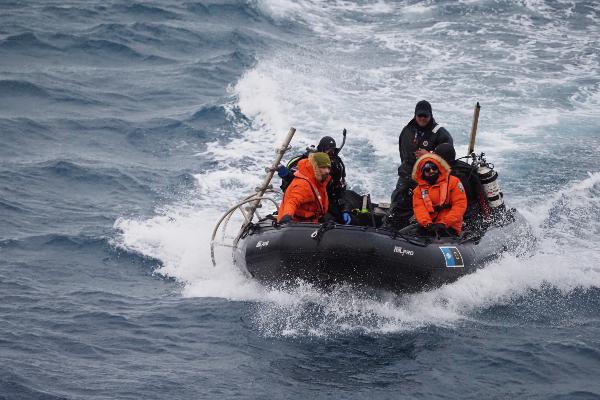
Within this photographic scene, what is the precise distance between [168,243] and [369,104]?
7198 mm

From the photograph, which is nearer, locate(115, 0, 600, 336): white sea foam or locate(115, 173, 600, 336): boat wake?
locate(115, 173, 600, 336): boat wake

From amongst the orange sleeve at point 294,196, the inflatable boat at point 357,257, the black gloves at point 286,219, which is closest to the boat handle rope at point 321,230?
the inflatable boat at point 357,257

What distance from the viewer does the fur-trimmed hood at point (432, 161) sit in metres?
11.4

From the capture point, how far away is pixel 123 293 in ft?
38.5

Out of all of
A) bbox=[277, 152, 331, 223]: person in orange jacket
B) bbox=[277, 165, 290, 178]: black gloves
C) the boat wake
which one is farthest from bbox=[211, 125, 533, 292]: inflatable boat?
bbox=[277, 165, 290, 178]: black gloves

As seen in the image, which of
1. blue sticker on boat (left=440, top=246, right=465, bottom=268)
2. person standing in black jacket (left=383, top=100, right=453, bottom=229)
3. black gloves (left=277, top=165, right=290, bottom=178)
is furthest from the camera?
person standing in black jacket (left=383, top=100, right=453, bottom=229)

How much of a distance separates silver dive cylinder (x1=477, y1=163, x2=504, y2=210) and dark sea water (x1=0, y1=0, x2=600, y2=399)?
88cm

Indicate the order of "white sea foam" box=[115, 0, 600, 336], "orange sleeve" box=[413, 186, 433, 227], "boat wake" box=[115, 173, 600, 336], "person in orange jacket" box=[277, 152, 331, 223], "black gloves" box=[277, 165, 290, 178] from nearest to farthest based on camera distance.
→ "boat wake" box=[115, 173, 600, 336]
"white sea foam" box=[115, 0, 600, 336]
"person in orange jacket" box=[277, 152, 331, 223]
"orange sleeve" box=[413, 186, 433, 227]
"black gloves" box=[277, 165, 290, 178]

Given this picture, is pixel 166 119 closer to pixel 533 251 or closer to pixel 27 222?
pixel 27 222

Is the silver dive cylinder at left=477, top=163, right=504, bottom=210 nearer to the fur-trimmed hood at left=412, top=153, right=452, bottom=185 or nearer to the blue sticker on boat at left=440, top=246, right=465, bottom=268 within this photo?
the fur-trimmed hood at left=412, top=153, right=452, bottom=185

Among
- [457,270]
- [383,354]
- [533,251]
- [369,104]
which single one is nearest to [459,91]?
[369,104]

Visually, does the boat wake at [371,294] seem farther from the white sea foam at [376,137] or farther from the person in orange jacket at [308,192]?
the person in orange jacket at [308,192]

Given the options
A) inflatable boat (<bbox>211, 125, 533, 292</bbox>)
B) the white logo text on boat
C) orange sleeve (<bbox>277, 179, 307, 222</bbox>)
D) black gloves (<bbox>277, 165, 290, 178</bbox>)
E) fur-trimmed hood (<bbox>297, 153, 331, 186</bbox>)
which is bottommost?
inflatable boat (<bbox>211, 125, 533, 292</bbox>)

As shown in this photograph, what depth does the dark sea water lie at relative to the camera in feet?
31.2
